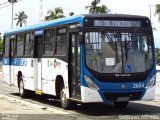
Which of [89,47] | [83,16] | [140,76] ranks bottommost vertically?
[140,76]

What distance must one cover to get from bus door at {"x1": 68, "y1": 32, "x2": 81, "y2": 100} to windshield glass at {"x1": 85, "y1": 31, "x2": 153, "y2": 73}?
1.82ft

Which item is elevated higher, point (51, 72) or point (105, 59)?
point (105, 59)

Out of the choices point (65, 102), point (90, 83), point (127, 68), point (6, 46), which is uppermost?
point (6, 46)

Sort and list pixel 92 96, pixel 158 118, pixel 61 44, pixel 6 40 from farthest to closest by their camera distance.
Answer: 1. pixel 6 40
2. pixel 61 44
3. pixel 92 96
4. pixel 158 118

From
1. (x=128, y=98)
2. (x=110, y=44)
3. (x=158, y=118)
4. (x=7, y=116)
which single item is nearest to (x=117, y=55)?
(x=110, y=44)

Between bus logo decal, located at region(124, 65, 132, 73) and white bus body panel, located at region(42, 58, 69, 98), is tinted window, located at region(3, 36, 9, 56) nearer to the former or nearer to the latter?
white bus body panel, located at region(42, 58, 69, 98)

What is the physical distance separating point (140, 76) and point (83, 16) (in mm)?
2557

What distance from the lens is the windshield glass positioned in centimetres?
1455

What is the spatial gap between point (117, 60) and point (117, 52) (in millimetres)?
254

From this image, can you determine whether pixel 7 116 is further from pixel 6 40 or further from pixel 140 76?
pixel 6 40

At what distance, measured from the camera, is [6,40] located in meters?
24.4

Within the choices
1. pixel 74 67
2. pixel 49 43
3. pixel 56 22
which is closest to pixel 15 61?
pixel 49 43

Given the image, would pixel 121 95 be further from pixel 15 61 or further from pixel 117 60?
pixel 15 61

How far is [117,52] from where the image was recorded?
14750mm
